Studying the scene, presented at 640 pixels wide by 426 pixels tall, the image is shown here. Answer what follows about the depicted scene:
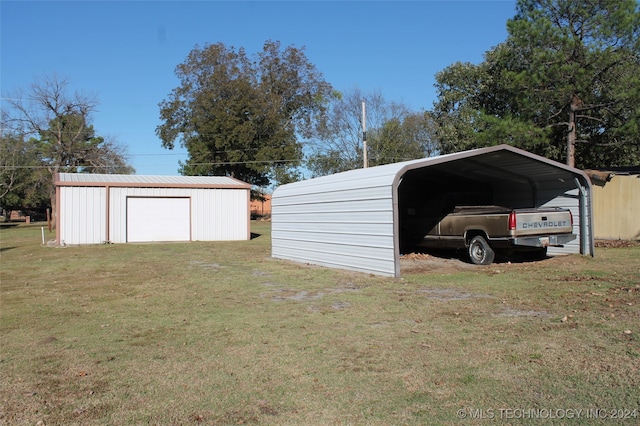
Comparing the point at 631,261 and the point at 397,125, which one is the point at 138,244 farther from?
the point at 397,125

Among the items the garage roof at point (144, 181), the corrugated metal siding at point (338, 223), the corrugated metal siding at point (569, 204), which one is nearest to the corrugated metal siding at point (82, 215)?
the garage roof at point (144, 181)

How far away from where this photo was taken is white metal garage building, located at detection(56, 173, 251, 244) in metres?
22.4

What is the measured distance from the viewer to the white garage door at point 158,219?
23.6m

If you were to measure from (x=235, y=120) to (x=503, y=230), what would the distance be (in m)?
35.8

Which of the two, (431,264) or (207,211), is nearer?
(431,264)

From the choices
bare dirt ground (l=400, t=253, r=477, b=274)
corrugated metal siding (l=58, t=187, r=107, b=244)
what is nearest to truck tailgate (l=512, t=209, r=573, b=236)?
bare dirt ground (l=400, t=253, r=477, b=274)

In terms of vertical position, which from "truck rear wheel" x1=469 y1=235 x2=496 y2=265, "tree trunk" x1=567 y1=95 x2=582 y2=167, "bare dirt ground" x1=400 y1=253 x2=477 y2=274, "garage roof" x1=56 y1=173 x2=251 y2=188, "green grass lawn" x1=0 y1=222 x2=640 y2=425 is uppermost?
"tree trunk" x1=567 y1=95 x2=582 y2=167

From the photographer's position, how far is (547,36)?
21531 mm

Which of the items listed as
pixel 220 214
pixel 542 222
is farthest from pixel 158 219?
pixel 542 222

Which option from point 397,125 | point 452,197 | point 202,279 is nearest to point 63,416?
point 202,279

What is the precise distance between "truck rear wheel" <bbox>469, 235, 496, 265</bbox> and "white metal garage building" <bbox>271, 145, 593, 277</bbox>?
1582mm

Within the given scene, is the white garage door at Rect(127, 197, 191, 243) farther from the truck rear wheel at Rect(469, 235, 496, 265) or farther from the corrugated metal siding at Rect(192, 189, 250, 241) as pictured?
the truck rear wheel at Rect(469, 235, 496, 265)

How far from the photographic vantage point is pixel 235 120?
44.9 metres

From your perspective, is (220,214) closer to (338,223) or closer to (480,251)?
(338,223)
